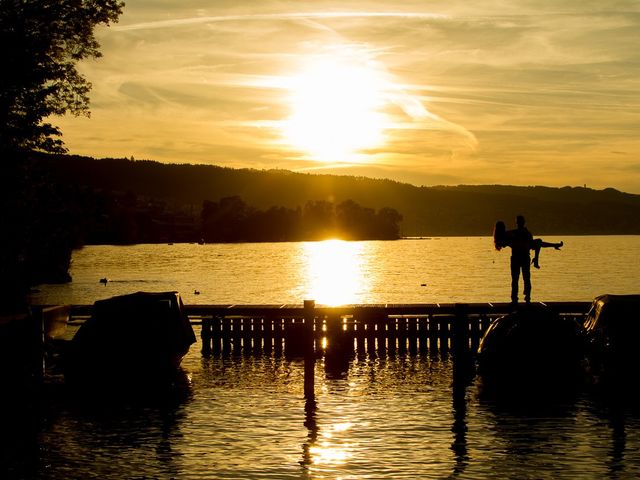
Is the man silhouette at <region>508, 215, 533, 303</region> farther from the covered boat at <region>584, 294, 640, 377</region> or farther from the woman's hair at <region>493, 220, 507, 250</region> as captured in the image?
the covered boat at <region>584, 294, 640, 377</region>

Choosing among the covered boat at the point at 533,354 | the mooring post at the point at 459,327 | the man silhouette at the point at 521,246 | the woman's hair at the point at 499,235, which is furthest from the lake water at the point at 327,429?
the woman's hair at the point at 499,235

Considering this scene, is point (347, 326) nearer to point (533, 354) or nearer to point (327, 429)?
point (533, 354)

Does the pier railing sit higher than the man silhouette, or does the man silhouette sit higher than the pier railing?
the man silhouette

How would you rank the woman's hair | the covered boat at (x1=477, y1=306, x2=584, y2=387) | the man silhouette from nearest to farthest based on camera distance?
the woman's hair
the covered boat at (x1=477, y1=306, x2=584, y2=387)
the man silhouette

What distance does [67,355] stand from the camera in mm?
30062

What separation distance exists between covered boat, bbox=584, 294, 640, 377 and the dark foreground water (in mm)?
2037

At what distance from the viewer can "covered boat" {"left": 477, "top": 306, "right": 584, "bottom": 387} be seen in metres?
29.6

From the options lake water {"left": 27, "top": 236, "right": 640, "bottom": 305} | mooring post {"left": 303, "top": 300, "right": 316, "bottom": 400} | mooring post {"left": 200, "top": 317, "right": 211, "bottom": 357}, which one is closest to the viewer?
mooring post {"left": 303, "top": 300, "right": 316, "bottom": 400}

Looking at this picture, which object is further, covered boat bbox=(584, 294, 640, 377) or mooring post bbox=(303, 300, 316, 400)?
covered boat bbox=(584, 294, 640, 377)

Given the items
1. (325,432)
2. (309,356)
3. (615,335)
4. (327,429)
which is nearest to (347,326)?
(309,356)

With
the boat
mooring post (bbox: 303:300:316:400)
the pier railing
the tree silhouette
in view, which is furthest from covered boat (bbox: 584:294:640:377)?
the tree silhouette

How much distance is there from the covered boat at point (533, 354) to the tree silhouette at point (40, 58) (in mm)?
25921

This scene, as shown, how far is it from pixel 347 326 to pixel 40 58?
2037 cm

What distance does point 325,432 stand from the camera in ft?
77.0
